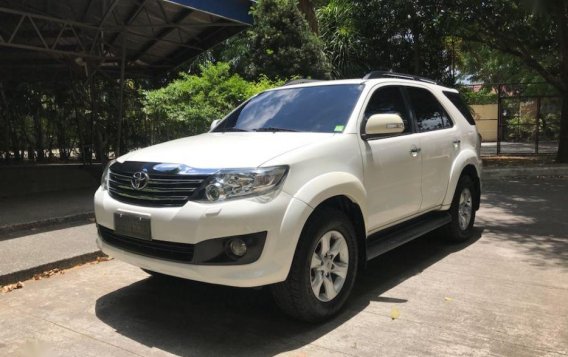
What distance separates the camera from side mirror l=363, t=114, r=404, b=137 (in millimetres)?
4520

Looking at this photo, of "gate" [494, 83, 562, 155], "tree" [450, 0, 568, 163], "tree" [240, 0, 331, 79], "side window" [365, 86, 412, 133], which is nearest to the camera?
"side window" [365, 86, 412, 133]

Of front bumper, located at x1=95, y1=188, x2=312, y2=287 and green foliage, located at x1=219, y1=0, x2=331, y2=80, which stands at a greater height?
green foliage, located at x1=219, y1=0, x2=331, y2=80

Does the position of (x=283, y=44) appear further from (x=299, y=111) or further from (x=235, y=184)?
(x=235, y=184)

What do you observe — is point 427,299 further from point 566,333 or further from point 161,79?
point 161,79

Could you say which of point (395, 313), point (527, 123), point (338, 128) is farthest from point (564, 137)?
point (395, 313)

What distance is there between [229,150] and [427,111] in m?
2.80

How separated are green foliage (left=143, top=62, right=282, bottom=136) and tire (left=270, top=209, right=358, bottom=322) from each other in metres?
6.55

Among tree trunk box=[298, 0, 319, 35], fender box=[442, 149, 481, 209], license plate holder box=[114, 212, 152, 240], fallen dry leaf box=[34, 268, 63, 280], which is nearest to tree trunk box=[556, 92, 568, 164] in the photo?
tree trunk box=[298, 0, 319, 35]

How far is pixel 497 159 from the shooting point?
16594mm

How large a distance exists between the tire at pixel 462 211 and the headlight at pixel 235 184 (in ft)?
10.8

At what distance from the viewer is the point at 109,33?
11.8m

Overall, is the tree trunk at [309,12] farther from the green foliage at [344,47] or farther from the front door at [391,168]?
the front door at [391,168]

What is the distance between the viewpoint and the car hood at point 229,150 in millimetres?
3767

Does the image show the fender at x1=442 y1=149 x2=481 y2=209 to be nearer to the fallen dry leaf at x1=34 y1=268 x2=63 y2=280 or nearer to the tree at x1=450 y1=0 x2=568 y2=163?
the fallen dry leaf at x1=34 y1=268 x2=63 y2=280
